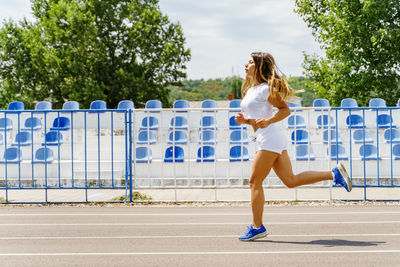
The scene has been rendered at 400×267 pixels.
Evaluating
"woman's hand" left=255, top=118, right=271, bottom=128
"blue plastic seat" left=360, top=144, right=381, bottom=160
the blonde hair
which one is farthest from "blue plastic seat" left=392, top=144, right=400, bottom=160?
"woman's hand" left=255, top=118, right=271, bottom=128

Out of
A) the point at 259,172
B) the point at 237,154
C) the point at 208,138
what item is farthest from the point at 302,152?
the point at 259,172

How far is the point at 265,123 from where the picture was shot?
19.3 feet

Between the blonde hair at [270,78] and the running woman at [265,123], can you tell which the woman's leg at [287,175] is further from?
the blonde hair at [270,78]

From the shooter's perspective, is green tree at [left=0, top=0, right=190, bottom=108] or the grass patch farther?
green tree at [left=0, top=0, right=190, bottom=108]

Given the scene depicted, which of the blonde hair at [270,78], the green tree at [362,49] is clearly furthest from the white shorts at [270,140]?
the green tree at [362,49]

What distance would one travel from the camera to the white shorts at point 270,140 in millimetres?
5941

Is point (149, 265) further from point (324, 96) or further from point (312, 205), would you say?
point (324, 96)

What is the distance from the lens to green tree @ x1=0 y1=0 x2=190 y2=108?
44.4 m

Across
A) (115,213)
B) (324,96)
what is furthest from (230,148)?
(324,96)

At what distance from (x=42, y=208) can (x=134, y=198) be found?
1.81 metres

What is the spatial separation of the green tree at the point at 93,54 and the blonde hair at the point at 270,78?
3944 cm

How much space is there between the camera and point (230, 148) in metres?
10.9

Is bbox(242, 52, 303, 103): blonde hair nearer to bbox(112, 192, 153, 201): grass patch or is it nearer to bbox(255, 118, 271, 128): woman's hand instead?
bbox(255, 118, 271, 128): woman's hand

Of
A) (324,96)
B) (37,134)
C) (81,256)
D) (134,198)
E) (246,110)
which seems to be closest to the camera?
(81,256)
